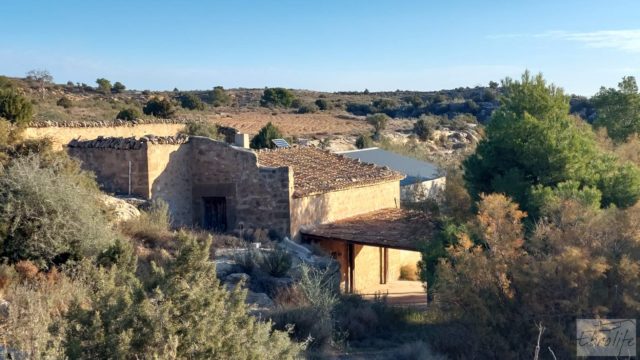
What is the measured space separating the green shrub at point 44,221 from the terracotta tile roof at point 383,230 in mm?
7175

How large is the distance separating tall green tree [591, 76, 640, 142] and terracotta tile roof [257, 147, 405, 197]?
326 inches

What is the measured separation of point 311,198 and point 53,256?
8.74m

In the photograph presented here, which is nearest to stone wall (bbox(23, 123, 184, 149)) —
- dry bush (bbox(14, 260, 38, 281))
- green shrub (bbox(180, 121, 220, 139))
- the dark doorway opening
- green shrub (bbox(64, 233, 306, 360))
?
the dark doorway opening

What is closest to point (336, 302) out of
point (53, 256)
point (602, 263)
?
point (602, 263)

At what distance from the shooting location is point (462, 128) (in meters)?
50.4

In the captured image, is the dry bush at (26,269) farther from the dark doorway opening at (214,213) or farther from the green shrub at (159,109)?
the green shrub at (159,109)

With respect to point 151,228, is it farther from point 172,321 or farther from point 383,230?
point 172,321

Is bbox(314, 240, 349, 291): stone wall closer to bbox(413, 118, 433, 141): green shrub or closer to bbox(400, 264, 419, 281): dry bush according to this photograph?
bbox(400, 264, 419, 281): dry bush

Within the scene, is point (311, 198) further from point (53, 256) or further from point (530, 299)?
point (530, 299)

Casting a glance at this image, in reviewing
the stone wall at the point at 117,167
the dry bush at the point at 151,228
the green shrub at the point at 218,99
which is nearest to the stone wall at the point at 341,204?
the dry bush at the point at 151,228

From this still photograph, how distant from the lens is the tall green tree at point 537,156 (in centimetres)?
1361

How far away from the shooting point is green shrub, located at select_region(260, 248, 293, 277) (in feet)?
47.2

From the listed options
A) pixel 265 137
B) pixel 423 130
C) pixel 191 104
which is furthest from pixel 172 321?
pixel 191 104

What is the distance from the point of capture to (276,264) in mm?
14445
